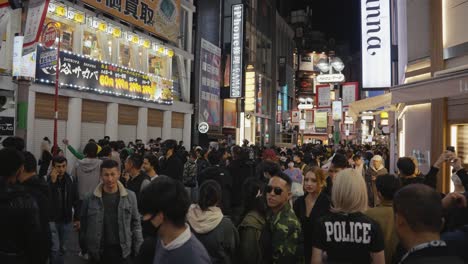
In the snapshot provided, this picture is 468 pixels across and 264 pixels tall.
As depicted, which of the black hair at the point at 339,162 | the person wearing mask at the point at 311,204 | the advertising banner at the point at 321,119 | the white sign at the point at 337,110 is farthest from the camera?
the advertising banner at the point at 321,119

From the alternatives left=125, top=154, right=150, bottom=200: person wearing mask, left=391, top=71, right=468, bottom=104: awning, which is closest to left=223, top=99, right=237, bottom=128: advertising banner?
left=391, top=71, right=468, bottom=104: awning

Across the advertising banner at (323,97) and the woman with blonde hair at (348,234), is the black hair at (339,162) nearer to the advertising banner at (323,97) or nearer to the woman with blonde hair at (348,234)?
the woman with blonde hair at (348,234)

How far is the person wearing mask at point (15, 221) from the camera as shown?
3.81m

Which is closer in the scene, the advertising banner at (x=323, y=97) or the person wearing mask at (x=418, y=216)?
the person wearing mask at (x=418, y=216)

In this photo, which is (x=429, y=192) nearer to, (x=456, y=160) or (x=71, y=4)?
(x=456, y=160)

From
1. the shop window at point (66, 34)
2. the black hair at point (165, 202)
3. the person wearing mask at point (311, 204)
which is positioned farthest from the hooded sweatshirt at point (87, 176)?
the shop window at point (66, 34)

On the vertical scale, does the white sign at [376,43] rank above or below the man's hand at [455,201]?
above

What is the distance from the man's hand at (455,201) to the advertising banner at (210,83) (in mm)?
27328

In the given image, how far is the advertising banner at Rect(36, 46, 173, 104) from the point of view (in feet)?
57.3

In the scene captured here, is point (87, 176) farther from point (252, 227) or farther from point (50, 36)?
point (50, 36)

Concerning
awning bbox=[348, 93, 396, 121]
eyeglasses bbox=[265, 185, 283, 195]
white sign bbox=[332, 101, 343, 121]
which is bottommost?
eyeglasses bbox=[265, 185, 283, 195]

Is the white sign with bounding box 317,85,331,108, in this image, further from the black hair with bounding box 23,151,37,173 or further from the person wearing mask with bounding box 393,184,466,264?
the person wearing mask with bounding box 393,184,466,264

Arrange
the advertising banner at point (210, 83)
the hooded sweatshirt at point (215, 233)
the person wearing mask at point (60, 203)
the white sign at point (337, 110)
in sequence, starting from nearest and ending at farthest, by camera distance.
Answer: the hooded sweatshirt at point (215, 233)
the person wearing mask at point (60, 203)
the white sign at point (337, 110)
the advertising banner at point (210, 83)

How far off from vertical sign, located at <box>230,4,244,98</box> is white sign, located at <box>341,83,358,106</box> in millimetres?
8561
